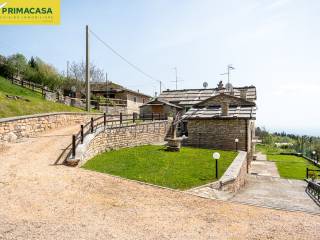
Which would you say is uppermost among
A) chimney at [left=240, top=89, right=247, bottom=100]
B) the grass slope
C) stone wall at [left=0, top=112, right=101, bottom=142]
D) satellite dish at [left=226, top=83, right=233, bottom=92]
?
satellite dish at [left=226, top=83, right=233, bottom=92]

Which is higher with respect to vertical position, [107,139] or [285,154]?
[107,139]

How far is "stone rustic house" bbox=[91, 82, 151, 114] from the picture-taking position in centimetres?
3646

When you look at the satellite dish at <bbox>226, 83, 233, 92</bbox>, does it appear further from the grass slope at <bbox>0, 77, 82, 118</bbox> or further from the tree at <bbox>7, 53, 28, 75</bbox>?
the tree at <bbox>7, 53, 28, 75</bbox>

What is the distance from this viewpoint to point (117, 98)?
4116 cm

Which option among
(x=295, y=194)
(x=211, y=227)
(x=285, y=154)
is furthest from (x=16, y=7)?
(x=285, y=154)

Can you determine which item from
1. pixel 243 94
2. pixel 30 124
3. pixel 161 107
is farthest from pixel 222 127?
pixel 30 124

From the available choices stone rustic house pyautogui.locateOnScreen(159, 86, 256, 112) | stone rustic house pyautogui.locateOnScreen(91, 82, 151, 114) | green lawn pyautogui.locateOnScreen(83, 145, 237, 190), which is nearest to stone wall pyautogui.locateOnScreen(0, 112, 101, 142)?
green lawn pyautogui.locateOnScreen(83, 145, 237, 190)

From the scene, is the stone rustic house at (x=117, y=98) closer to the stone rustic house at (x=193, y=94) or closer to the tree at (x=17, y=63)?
the stone rustic house at (x=193, y=94)

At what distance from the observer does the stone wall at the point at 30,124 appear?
1416 cm

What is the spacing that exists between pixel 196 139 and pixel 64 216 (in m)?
19.8

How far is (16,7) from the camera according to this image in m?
18.8

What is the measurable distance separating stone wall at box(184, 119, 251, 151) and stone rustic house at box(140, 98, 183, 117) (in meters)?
8.08

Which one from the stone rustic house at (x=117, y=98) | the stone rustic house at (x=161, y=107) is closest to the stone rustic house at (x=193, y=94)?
the stone rustic house at (x=161, y=107)

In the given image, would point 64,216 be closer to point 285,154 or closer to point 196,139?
point 196,139
